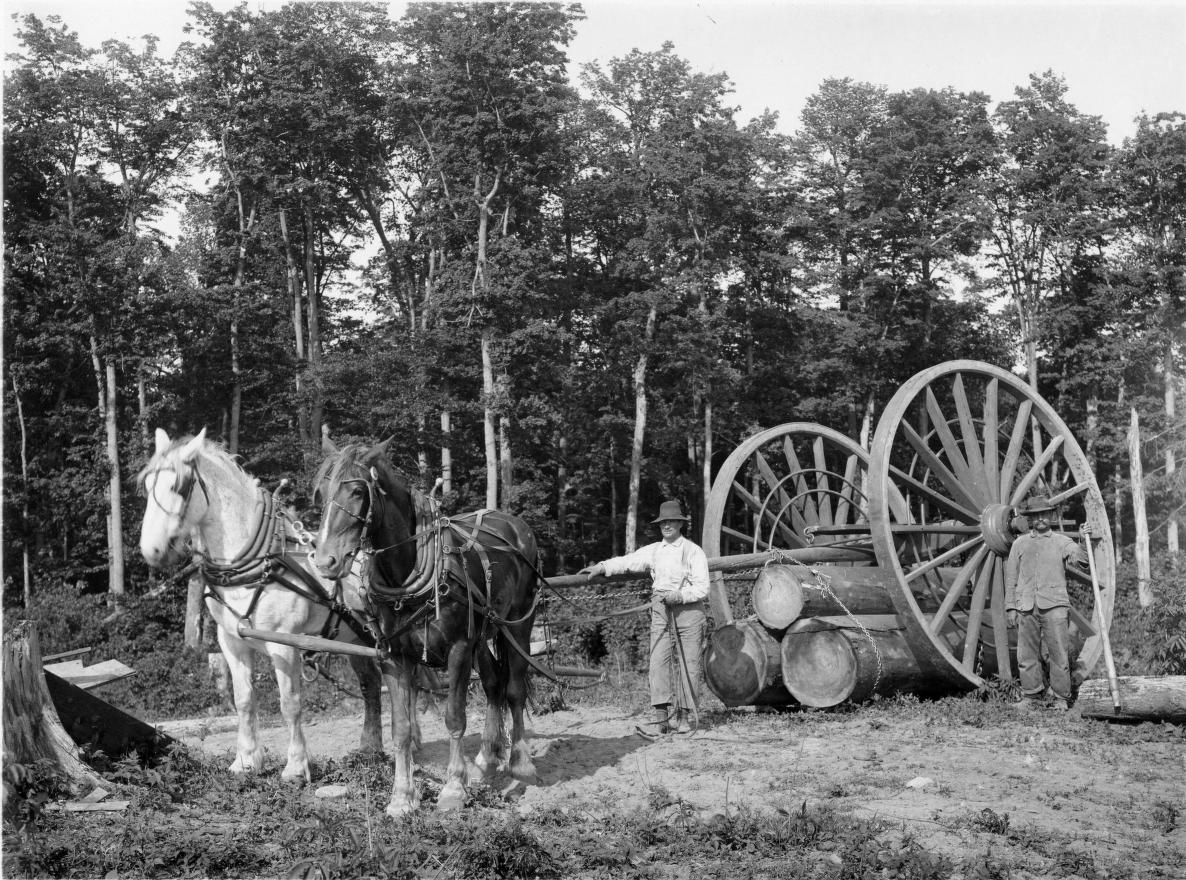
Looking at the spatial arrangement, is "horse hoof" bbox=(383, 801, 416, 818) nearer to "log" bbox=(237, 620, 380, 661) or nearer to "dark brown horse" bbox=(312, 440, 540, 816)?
"dark brown horse" bbox=(312, 440, 540, 816)

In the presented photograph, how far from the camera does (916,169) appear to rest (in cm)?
3919

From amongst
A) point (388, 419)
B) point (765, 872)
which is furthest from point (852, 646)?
point (388, 419)

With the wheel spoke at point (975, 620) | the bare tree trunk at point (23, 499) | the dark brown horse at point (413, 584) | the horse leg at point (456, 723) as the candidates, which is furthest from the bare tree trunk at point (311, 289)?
the horse leg at point (456, 723)

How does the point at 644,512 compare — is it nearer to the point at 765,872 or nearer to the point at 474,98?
the point at 474,98

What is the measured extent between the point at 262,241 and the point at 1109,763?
1159 inches

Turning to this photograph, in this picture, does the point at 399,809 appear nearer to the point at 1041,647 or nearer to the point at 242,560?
the point at 242,560

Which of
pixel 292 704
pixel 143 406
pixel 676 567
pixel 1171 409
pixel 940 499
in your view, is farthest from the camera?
pixel 1171 409

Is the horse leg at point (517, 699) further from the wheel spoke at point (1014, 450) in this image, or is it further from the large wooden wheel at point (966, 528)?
the wheel spoke at point (1014, 450)

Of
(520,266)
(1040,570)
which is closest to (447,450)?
(520,266)

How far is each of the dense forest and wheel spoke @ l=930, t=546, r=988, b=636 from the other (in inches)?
699

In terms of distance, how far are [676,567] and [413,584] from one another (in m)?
3.34

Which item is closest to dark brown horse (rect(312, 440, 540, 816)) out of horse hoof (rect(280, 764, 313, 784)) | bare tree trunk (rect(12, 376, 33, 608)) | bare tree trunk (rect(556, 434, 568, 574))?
horse hoof (rect(280, 764, 313, 784))

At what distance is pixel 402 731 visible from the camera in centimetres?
747

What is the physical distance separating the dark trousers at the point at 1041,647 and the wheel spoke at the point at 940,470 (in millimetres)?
1442
